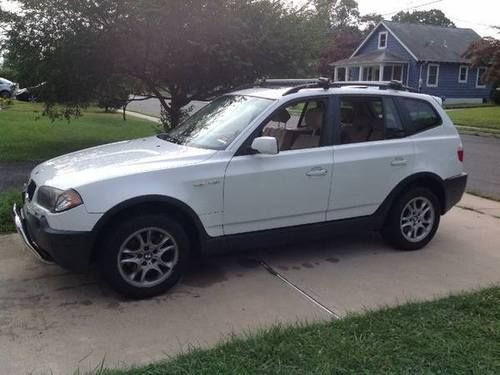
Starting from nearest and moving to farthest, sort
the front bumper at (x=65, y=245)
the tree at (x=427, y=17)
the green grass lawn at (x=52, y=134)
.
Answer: the front bumper at (x=65, y=245) → the green grass lawn at (x=52, y=134) → the tree at (x=427, y=17)

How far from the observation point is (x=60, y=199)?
4.32 metres

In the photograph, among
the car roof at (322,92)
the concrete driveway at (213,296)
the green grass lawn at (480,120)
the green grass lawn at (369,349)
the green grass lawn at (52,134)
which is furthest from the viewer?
the green grass lawn at (480,120)

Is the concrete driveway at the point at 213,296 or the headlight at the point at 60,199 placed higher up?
the headlight at the point at 60,199

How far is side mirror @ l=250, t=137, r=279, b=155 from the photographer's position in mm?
4758

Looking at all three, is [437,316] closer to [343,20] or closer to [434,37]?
[434,37]

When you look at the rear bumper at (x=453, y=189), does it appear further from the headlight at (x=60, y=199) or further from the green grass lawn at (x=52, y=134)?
the green grass lawn at (x=52, y=134)

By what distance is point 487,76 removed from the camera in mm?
22625

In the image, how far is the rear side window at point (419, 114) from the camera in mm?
5867

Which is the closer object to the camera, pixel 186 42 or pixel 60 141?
pixel 186 42

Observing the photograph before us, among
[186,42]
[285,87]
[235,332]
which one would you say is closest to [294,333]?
[235,332]

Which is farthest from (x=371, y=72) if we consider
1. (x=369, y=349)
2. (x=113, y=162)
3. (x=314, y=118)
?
(x=369, y=349)

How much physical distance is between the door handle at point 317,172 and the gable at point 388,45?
36821mm

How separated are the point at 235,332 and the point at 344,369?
0.91 meters

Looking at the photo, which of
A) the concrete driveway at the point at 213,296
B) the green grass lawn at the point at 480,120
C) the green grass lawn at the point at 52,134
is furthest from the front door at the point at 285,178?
the green grass lawn at the point at 480,120
